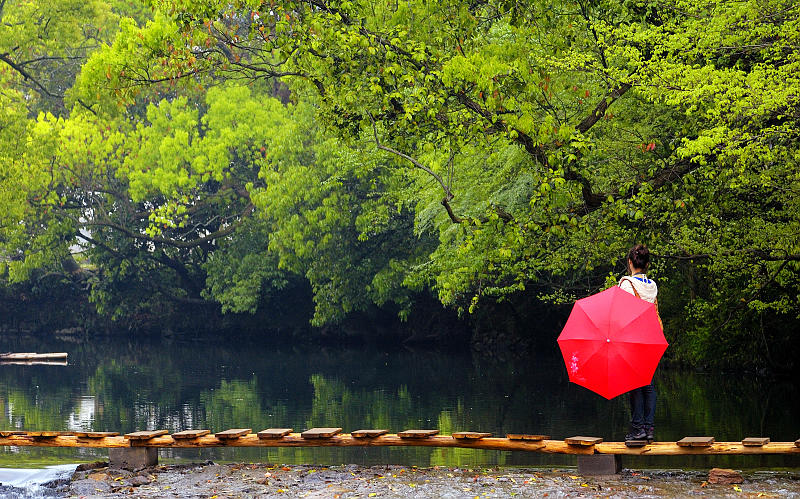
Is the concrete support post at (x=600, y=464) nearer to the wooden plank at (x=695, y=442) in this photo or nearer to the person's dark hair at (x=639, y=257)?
the wooden plank at (x=695, y=442)

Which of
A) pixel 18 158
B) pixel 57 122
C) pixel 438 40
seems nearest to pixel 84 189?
pixel 57 122

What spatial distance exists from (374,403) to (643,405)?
39.4ft

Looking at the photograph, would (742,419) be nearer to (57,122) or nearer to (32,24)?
(32,24)

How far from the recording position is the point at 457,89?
16438 mm

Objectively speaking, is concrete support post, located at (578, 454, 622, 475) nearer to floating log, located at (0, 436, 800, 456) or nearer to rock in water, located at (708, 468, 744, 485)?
floating log, located at (0, 436, 800, 456)

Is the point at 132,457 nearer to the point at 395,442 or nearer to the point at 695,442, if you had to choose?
the point at 395,442

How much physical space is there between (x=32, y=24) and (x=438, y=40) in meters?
24.1

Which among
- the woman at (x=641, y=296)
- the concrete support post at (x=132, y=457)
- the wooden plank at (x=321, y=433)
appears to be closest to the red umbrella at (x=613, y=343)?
the woman at (x=641, y=296)

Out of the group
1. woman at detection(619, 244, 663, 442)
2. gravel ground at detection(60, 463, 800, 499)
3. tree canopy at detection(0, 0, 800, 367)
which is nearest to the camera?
gravel ground at detection(60, 463, 800, 499)

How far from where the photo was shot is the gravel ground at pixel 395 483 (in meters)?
9.45

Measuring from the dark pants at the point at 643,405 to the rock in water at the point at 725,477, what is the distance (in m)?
0.76

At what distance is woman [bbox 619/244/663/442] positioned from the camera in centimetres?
995

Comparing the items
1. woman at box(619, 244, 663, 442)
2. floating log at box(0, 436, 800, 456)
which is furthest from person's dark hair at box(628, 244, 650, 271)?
floating log at box(0, 436, 800, 456)

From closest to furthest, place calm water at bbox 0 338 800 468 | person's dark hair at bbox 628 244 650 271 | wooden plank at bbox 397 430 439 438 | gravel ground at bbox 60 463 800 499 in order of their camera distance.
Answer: gravel ground at bbox 60 463 800 499 → person's dark hair at bbox 628 244 650 271 → wooden plank at bbox 397 430 439 438 → calm water at bbox 0 338 800 468
